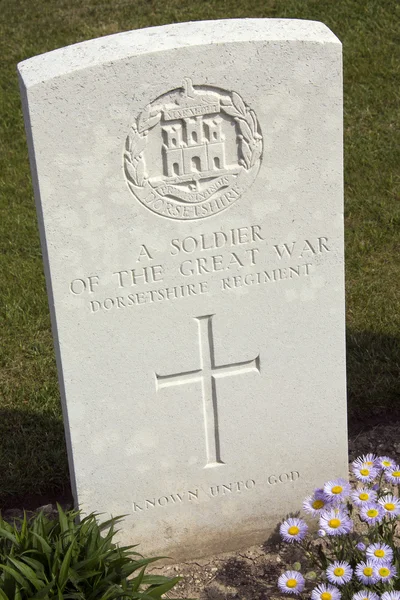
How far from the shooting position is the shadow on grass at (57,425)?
5.05m

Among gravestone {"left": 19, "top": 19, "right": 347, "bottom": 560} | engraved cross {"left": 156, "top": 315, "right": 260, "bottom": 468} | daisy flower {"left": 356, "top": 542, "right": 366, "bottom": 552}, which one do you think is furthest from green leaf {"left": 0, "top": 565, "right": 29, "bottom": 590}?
daisy flower {"left": 356, "top": 542, "right": 366, "bottom": 552}

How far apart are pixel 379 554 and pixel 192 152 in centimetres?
172

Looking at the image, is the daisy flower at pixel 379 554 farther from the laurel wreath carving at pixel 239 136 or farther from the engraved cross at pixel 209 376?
the laurel wreath carving at pixel 239 136

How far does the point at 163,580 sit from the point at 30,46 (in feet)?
22.0

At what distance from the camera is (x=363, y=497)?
3.99 m

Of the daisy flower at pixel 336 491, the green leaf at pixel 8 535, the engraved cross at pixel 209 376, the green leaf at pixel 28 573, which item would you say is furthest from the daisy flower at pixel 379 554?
the green leaf at pixel 8 535

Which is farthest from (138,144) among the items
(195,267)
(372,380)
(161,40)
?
(372,380)

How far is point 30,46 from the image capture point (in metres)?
9.52

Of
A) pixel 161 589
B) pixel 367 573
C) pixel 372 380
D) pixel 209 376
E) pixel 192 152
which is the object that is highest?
pixel 192 152

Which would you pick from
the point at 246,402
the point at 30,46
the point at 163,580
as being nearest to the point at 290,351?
the point at 246,402

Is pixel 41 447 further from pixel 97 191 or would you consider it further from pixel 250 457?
pixel 97 191

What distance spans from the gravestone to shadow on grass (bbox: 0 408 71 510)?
2.51 ft

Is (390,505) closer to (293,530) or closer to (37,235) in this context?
(293,530)

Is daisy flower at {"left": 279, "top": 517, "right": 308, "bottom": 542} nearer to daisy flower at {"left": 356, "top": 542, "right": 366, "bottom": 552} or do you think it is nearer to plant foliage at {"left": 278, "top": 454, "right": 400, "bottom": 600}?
plant foliage at {"left": 278, "top": 454, "right": 400, "bottom": 600}
